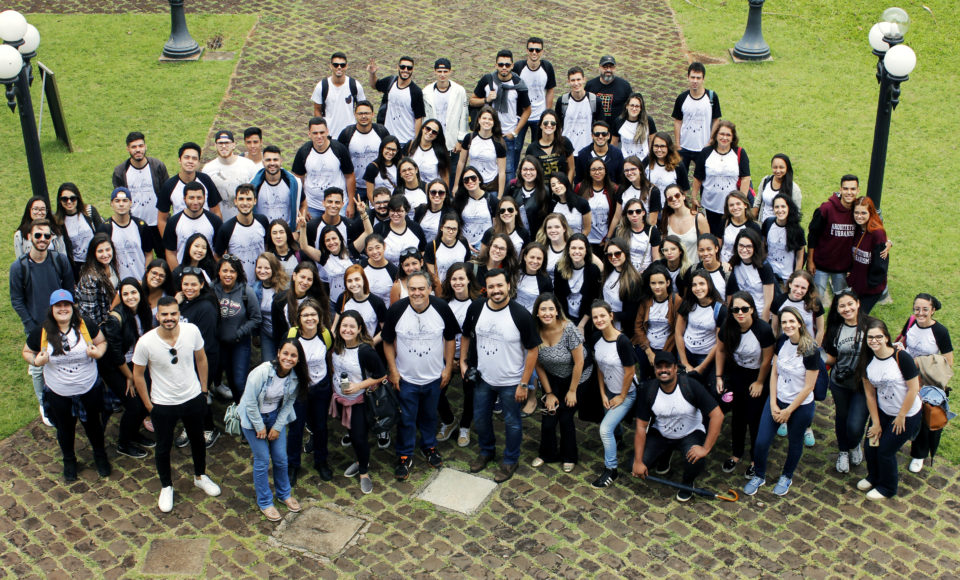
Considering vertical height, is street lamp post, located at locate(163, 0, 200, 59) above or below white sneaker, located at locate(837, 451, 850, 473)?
above

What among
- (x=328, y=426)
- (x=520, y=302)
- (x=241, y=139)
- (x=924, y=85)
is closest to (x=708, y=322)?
(x=520, y=302)

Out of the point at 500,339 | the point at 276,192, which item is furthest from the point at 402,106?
the point at 500,339

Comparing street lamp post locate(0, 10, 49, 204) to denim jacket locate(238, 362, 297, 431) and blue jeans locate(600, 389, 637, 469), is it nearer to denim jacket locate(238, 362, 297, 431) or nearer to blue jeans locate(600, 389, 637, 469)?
denim jacket locate(238, 362, 297, 431)

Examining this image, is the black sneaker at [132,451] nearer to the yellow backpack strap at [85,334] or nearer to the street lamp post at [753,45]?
the yellow backpack strap at [85,334]

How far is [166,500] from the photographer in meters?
10.1

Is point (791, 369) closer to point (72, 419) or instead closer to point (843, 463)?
point (843, 463)

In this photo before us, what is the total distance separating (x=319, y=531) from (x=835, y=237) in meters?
6.17

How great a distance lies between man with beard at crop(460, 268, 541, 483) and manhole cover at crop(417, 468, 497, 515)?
0.46 feet

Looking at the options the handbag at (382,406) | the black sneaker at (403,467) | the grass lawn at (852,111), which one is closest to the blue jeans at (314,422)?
the handbag at (382,406)

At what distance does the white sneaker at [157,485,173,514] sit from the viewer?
1003 cm

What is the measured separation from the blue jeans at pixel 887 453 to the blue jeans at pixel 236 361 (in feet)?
19.3

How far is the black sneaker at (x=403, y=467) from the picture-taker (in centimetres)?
1051

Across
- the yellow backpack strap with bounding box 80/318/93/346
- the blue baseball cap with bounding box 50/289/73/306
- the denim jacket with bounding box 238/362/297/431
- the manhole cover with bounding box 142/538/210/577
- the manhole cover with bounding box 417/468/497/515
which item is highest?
the blue baseball cap with bounding box 50/289/73/306

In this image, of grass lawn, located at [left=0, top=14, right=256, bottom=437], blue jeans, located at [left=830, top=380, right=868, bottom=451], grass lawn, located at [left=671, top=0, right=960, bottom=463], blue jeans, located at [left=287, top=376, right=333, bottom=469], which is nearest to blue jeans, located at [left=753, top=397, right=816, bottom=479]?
blue jeans, located at [left=830, top=380, right=868, bottom=451]
